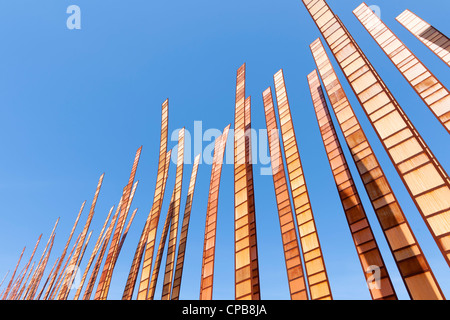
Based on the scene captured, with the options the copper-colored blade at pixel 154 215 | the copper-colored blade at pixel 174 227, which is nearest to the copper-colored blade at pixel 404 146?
the copper-colored blade at pixel 154 215

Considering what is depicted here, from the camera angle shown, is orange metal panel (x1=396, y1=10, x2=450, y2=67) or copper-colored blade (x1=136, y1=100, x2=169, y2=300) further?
copper-colored blade (x1=136, y1=100, x2=169, y2=300)

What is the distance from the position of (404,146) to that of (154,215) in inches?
530

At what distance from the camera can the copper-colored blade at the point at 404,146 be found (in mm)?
5807

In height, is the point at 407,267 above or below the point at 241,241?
below

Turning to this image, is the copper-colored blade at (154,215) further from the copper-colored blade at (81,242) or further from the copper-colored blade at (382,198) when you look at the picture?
the copper-colored blade at (382,198)

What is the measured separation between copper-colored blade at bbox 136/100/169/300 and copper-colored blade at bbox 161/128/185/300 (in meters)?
1.82

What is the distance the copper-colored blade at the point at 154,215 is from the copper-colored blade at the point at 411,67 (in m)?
13.1

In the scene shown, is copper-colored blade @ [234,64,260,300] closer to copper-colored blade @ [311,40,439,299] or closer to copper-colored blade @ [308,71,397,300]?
copper-colored blade @ [308,71,397,300]

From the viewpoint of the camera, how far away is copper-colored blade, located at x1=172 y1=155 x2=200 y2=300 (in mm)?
→ 17109

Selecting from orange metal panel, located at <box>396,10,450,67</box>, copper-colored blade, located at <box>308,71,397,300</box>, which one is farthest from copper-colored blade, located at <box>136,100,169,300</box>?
orange metal panel, located at <box>396,10,450,67</box>

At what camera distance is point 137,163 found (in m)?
22.5
